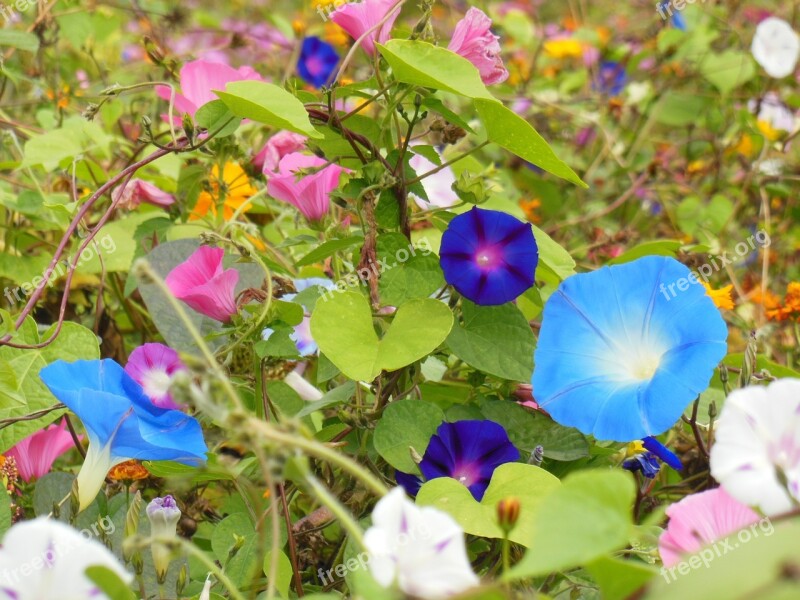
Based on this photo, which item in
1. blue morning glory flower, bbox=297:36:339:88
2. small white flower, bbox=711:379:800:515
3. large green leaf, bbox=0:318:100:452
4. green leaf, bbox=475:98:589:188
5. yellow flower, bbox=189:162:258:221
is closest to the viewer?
small white flower, bbox=711:379:800:515

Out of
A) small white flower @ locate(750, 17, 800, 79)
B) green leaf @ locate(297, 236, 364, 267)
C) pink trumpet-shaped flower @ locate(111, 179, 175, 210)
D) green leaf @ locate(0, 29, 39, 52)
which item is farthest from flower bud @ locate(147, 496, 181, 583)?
small white flower @ locate(750, 17, 800, 79)

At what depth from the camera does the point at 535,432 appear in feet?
2.75

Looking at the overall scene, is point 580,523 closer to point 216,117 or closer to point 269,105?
point 269,105

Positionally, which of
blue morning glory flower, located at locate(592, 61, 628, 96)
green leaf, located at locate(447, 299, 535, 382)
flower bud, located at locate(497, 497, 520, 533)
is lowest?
blue morning glory flower, located at locate(592, 61, 628, 96)

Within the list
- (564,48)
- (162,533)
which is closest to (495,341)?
(162,533)

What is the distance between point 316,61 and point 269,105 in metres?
1.09

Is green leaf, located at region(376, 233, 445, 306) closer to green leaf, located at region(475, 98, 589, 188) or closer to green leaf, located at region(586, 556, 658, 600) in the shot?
green leaf, located at region(475, 98, 589, 188)

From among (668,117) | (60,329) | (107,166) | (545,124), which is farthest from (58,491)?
(668,117)

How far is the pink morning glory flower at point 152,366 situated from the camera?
81 cm

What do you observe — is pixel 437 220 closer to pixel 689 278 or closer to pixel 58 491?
pixel 689 278

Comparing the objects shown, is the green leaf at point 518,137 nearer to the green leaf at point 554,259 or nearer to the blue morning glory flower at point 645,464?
the green leaf at point 554,259

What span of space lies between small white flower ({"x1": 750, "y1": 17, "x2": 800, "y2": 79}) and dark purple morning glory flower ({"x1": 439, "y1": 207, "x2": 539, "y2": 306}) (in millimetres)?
1237

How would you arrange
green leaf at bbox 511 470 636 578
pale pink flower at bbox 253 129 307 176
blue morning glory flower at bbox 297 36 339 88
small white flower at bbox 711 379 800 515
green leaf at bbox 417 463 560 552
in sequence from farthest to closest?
1. blue morning glory flower at bbox 297 36 339 88
2. pale pink flower at bbox 253 129 307 176
3. green leaf at bbox 417 463 560 552
4. small white flower at bbox 711 379 800 515
5. green leaf at bbox 511 470 636 578

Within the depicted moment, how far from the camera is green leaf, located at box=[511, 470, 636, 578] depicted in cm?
41
